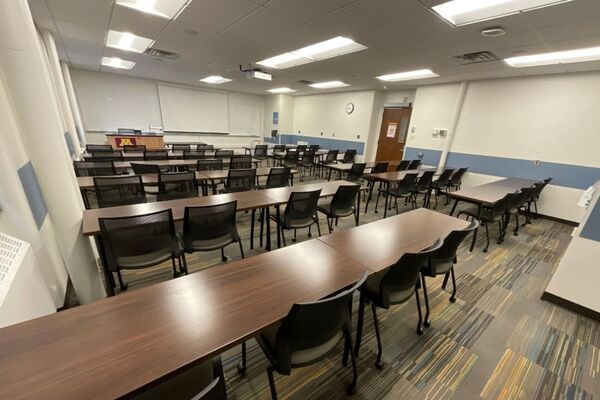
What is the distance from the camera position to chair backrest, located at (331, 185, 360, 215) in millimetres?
3195

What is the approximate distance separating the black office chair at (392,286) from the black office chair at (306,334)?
372mm

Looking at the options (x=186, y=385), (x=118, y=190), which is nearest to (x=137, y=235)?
(x=186, y=385)

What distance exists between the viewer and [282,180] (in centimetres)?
415

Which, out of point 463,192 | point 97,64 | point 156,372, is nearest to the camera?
point 156,372

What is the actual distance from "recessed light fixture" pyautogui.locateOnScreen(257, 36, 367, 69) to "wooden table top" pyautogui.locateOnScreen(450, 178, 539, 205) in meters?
2.74

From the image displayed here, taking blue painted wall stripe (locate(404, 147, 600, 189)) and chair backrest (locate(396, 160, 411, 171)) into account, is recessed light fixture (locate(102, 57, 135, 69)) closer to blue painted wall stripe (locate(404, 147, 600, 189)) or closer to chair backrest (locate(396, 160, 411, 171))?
chair backrest (locate(396, 160, 411, 171))

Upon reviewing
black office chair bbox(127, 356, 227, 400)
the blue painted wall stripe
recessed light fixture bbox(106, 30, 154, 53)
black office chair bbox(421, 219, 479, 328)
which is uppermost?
recessed light fixture bbox(106, 30, 154, 53)

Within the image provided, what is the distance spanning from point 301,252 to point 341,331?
530 mm

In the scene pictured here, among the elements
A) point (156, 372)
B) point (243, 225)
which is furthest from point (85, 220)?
point (243, 225)

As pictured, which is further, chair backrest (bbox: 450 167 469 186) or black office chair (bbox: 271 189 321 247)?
chair backrest (bbox: 450 167 469 186)

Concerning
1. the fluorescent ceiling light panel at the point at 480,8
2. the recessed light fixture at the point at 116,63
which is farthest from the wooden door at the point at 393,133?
the recessed light fixture at the point at 116,63

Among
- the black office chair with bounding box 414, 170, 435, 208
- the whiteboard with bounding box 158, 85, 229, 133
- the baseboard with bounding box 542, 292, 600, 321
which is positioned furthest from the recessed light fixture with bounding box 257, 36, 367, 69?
the whiteboard with bounding box 158, 85, 229, 133

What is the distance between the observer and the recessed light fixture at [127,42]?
13.8 ft

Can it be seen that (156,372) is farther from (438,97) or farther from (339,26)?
(438,97)
